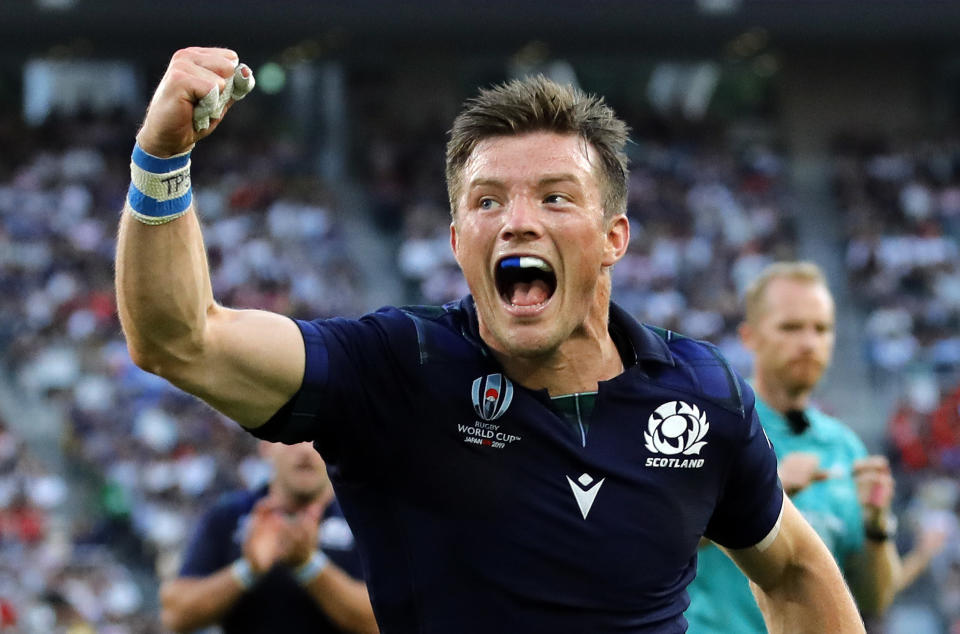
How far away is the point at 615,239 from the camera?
3238 millimetres

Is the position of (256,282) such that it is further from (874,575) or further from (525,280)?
(525,280)

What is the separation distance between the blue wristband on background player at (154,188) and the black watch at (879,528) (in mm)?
3446

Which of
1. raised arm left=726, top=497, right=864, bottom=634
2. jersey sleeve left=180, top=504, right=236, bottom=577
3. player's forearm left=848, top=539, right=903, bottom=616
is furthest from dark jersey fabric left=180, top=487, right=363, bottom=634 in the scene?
raised arm left=726, top=497, right=864, bottom=634

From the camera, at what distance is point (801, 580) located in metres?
3.43

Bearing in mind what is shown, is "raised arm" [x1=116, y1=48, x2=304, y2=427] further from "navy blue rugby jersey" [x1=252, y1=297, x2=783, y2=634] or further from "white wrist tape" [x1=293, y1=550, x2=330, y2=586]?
"white wrist tape" [x1=293, y1=550, x2=330, y2=586]

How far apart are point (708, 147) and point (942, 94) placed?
4858 millimetres

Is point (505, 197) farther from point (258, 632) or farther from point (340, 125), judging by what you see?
point (340, 125)

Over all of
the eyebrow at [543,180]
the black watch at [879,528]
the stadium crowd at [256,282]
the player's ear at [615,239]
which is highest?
the eyebrow at [543,180]

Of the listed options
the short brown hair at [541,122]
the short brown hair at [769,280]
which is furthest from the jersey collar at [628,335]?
the short brown hair at [769,280]

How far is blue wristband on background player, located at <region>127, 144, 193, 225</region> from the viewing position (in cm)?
249

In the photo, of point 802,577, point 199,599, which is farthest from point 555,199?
point 199,599

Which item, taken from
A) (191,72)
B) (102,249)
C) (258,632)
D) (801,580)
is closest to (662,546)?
(801,580)

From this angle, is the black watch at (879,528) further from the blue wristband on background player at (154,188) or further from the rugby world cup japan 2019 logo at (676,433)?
the blue wristband on background player at (154,188)

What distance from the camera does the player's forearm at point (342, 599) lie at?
5016 mm
